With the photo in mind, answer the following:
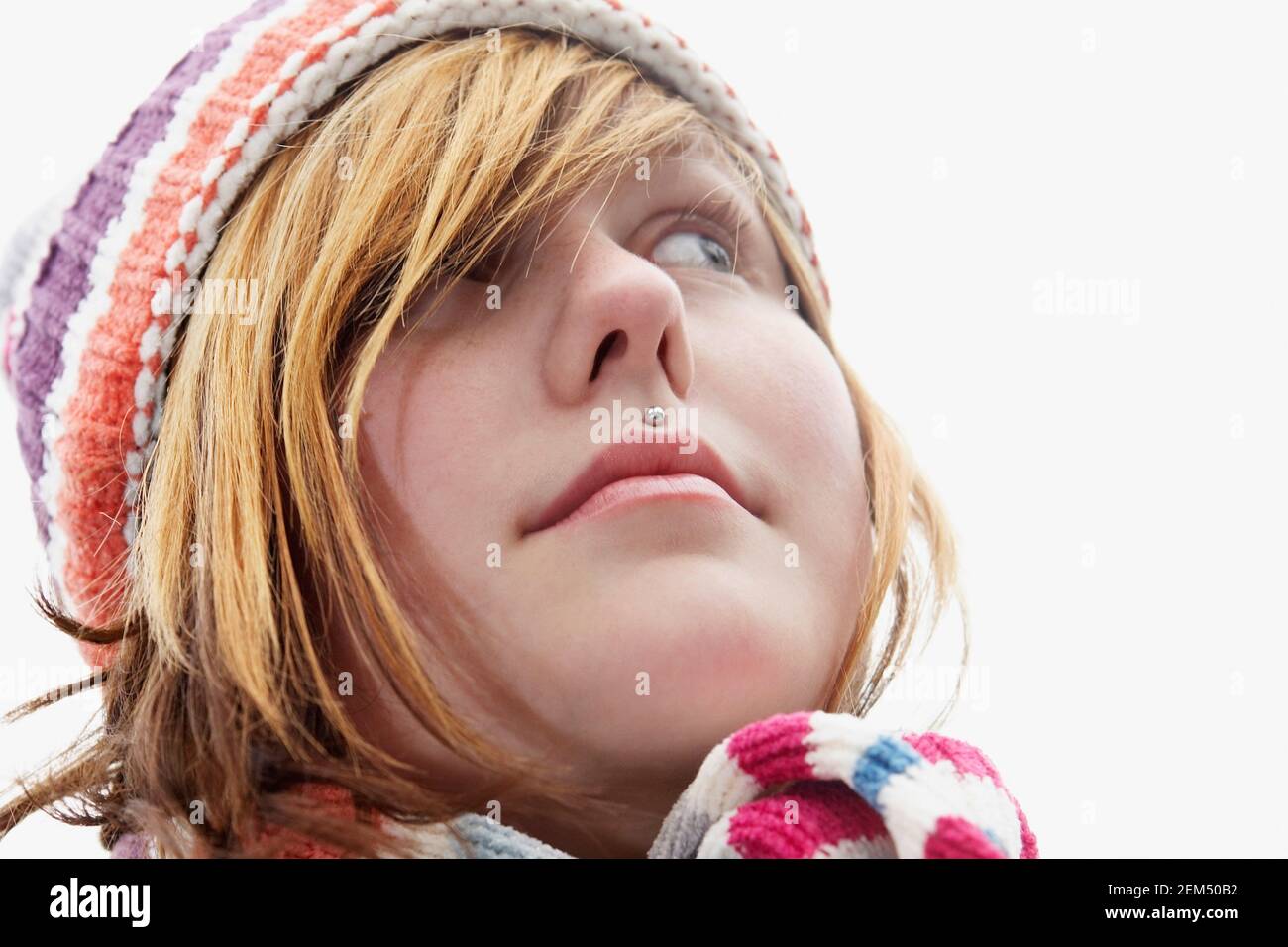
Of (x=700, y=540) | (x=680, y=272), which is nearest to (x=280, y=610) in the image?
(x=700, y=540)

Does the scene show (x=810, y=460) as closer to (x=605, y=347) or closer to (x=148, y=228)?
(x=605, y=347)

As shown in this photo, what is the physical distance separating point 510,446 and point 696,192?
0.30m

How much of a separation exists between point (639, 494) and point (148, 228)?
42cm

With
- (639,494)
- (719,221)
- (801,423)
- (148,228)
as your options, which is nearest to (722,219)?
(719,221)

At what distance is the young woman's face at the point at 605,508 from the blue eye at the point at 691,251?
2.9 inches

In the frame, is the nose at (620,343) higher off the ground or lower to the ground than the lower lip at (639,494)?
higher

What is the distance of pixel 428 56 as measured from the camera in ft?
2.57

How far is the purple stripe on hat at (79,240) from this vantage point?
83 cm

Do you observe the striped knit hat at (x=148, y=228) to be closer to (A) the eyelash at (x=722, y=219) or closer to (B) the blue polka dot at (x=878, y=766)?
(A) the eyelash at (x=722, y=219)

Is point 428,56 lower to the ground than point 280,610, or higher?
higher

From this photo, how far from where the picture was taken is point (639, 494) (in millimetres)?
627

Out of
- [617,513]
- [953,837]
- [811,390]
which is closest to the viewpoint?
[953,837]

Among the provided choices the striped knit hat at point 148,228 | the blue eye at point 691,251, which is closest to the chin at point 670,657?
the blue eye at point 691,251
